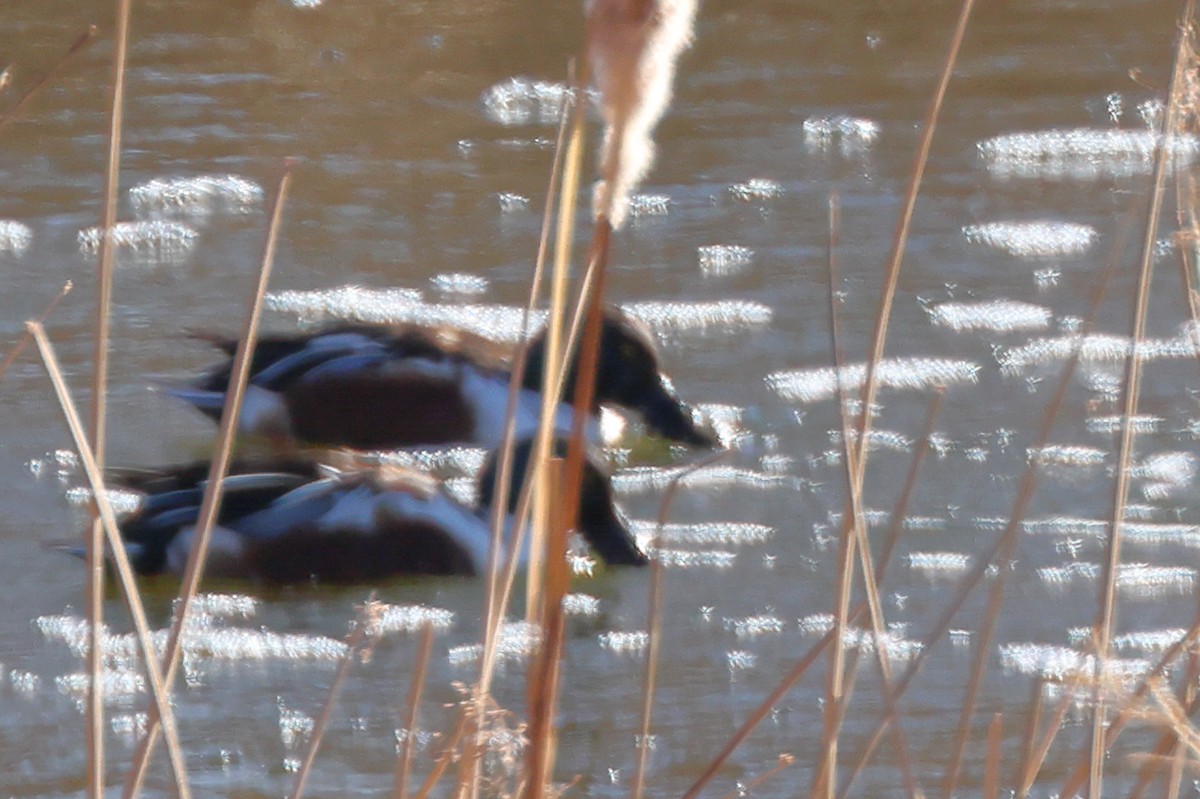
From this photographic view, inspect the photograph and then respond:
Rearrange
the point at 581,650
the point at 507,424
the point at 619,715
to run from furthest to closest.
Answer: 1. the point at 581,650
2. the point at 619,715
3. the point at 507,424

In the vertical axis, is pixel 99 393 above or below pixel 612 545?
above

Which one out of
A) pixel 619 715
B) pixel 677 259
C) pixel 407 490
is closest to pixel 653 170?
pixel 677 259

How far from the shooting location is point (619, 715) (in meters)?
2.95

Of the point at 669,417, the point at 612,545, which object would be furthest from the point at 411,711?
the point at 669,417

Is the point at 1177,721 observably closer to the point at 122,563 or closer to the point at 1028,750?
the point at 1028,750

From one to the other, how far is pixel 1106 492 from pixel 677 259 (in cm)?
167

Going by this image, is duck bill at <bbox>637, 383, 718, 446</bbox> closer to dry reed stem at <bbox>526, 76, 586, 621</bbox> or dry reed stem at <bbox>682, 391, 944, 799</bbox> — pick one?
dry reed stem at <bbox>682, 391, 944, 799</bbox>

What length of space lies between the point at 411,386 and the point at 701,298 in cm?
84

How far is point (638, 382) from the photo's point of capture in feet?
14.5

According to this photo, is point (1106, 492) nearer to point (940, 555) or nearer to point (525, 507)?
point (940, 555)

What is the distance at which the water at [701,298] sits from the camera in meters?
2.97

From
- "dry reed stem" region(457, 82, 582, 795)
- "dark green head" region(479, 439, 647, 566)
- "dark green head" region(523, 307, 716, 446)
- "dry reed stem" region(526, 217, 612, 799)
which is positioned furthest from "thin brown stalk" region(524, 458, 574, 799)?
"dark green head" region(523, 307, 716, 446)

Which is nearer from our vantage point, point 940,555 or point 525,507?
point 525,507

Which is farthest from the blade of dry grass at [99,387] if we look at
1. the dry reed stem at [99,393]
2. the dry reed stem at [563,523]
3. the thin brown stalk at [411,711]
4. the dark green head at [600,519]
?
the dark green head at [600,519]
